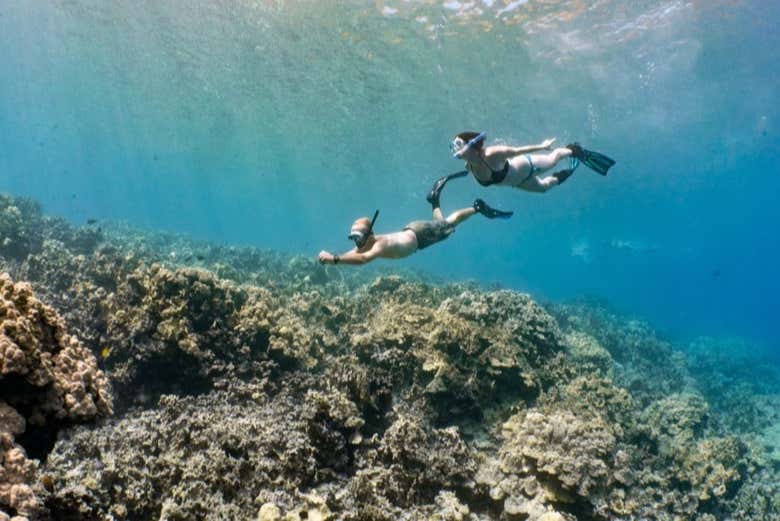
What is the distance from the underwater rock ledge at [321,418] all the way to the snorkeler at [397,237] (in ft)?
5.09

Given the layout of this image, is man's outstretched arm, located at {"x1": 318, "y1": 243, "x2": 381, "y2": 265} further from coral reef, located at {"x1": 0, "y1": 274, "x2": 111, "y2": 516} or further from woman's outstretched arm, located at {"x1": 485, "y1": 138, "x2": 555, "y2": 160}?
coral reef, located at {"x1": 0, "y1": 274, "x2": 111, "y2": 516}

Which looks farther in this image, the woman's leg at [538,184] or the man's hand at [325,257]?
the woman's leg at [538,184]

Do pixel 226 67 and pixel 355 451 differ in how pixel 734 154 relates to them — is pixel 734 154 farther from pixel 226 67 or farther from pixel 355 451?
pixel 355 451

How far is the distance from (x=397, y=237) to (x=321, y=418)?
369 centimetres

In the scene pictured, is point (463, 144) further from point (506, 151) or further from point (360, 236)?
point (360, 236)

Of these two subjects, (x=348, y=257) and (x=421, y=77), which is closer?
(x=348, y=257)

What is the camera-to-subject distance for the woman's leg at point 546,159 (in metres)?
9.67

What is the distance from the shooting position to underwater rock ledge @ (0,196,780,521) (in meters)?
3.99

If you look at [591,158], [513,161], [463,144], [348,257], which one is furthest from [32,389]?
[591,158]

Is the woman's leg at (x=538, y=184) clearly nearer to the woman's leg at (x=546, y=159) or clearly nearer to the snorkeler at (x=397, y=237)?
the woman's leg at (x=546, y=159)

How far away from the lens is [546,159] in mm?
9883

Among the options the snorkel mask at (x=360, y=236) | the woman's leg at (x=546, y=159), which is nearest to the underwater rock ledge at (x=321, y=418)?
the snorkel mask at (x=360, y=236)

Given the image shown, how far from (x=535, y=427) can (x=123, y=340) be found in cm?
659

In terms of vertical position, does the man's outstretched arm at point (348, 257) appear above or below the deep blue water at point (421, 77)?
below
